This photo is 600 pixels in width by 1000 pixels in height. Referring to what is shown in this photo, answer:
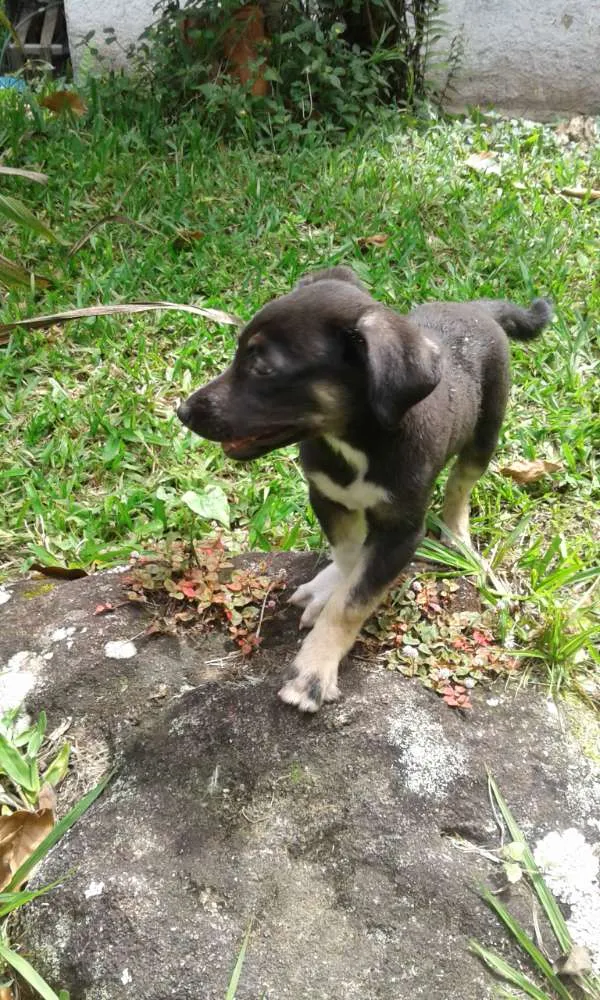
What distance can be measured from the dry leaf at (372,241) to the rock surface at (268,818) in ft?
9.48

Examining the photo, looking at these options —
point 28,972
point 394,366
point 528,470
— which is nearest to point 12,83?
point 528,470

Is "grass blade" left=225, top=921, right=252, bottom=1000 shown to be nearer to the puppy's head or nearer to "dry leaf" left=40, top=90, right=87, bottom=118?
the puppy's head

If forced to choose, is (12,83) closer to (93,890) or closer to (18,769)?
(18,769)

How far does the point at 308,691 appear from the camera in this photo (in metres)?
2.58

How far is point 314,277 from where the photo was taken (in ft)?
9.11

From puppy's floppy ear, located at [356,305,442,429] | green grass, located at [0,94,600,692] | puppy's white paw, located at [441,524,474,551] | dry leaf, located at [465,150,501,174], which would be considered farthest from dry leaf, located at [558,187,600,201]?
puppy's floppy ear, located at [356,305,442,429]

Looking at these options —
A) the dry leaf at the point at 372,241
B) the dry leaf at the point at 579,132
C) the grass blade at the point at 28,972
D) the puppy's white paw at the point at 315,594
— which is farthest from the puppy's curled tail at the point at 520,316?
the dry leaf at the point at 579,132

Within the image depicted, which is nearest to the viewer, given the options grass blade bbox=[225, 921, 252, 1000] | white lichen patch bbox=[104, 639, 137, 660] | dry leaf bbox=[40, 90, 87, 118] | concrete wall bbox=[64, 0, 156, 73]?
grass blade bbox=[225, 921, 252, 1000]

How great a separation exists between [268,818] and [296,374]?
1173mm

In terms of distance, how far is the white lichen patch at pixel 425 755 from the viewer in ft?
8.00

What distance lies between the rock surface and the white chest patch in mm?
481

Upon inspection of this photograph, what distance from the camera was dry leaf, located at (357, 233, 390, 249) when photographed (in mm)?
5102

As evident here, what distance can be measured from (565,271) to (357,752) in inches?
133

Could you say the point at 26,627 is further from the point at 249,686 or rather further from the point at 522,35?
the point at 522,35
